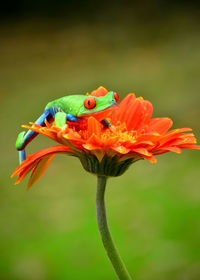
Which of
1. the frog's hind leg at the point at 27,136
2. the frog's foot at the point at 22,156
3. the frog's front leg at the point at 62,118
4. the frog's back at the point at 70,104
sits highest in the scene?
the frog's back at the point at 70,104

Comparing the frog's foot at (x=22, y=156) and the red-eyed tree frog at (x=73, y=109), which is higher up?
the red-eyed tree frog at (x=73, y=109)

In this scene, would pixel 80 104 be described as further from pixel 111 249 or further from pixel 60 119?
pixel 111 249

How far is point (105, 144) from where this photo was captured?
39cm

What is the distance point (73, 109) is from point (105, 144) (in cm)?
4

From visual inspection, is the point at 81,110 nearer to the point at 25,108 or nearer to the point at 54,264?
the point at 54,264

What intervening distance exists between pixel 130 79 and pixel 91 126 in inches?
66.0

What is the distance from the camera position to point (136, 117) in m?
0.47

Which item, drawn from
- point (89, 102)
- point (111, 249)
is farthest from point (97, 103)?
point (111, 249)

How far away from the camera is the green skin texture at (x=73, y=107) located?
370mm

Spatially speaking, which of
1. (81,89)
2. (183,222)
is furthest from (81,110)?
(81,89)

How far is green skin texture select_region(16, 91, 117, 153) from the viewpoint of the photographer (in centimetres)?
37

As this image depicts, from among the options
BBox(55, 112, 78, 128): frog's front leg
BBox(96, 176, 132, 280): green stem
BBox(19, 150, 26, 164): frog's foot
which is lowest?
BBox(96, 176, 132, 280): green stem

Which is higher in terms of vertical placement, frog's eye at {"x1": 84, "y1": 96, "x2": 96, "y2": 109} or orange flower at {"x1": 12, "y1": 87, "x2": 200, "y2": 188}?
frog's eye at {"x1": 84, "y1": 96, "x2": 96, "y2": 109}

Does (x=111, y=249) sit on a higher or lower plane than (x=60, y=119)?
lower
